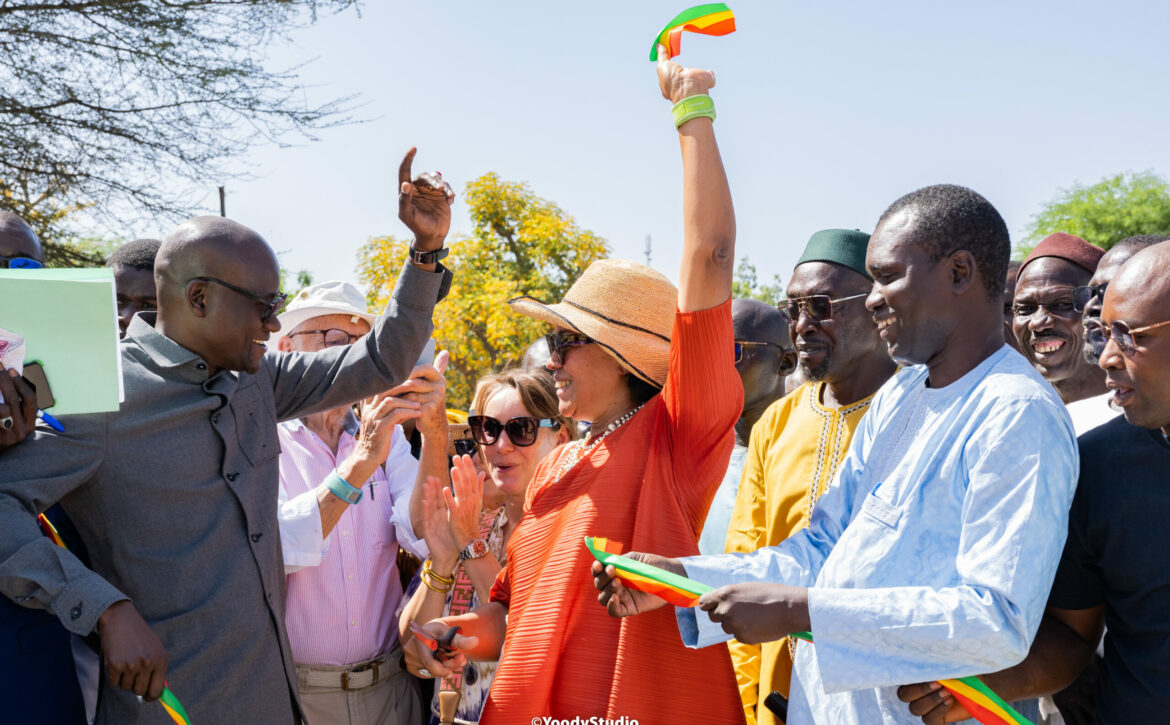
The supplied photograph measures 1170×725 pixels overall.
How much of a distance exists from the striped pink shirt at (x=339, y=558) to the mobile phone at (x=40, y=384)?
1103 mm

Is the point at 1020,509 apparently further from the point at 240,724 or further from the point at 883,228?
the point at 240,724

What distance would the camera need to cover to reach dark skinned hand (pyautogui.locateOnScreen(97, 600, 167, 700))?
232 cm

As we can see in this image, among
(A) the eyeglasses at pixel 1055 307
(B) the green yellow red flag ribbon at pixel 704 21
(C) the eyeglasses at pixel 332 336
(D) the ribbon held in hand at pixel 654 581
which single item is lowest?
(C) the eyeglasses at pixel 332 336

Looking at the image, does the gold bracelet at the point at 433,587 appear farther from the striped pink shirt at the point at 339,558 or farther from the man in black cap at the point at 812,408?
the man in black cap at the point at 812,408

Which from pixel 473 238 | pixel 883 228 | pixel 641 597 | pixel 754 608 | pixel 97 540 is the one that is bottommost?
pixel 473 238

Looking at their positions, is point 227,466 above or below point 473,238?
above

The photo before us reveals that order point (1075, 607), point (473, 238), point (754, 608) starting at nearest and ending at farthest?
point (754, 608), point (1075, 607), point (473, 238)

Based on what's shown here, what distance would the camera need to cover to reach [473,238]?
1778 centimetres

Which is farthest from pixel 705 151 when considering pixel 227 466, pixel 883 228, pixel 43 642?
pixel 43 642

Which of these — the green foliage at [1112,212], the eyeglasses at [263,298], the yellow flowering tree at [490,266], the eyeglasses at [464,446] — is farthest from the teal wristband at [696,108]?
the green foliage at [1112,212]

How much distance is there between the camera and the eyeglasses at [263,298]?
9.36ft

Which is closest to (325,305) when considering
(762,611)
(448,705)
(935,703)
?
(448,705)

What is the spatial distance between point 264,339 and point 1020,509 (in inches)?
87.6

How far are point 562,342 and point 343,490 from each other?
1.13 meters
